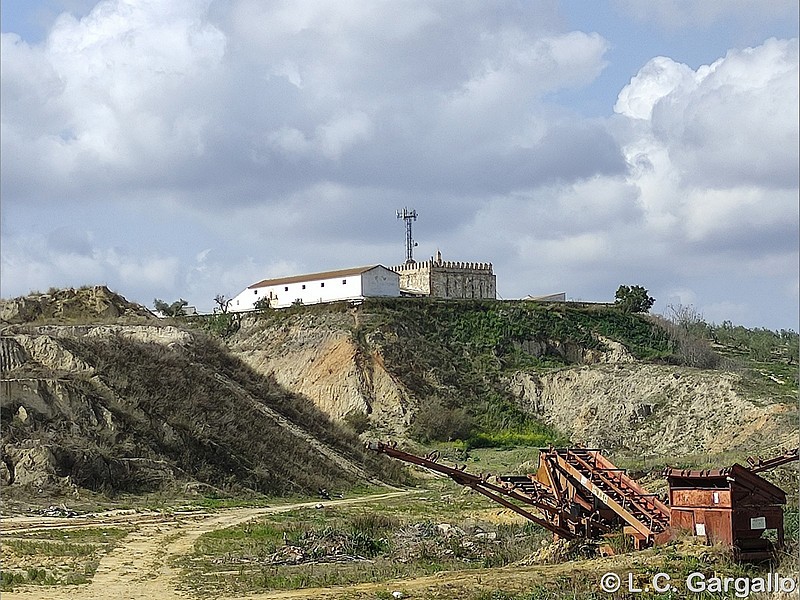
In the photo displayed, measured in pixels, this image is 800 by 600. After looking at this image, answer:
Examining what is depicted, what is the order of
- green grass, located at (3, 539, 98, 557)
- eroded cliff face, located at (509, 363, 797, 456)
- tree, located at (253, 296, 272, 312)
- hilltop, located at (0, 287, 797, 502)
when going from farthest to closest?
tree, located at (253, 296, 272, 312) < eroded cliff face, located at (509, 363, 797, 456) < hilltop, located at (0, 287, 797, 502) < green grass, located at (3, 539, 98, 557)

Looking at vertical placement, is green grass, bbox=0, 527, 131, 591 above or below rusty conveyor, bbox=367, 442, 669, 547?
below

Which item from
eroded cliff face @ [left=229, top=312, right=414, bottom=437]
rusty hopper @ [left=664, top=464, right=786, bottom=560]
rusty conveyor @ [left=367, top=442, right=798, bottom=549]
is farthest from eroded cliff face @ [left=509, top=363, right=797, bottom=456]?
rusty hopper @ [left=664, top=464, right=786, bottom=560]

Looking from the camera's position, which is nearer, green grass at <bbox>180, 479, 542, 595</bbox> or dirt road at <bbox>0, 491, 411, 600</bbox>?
dirt road at <bbox>0, 491, 411, 600</bbox>

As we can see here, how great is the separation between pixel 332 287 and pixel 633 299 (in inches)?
899

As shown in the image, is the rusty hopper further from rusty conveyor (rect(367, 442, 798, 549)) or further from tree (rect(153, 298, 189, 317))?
tree (rect(153, 298, 189, 317))

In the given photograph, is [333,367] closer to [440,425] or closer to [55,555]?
[440,425]

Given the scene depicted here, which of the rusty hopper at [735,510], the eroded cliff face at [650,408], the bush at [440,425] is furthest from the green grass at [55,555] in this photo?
the bush at [440,425]

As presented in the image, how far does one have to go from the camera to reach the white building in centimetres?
7594

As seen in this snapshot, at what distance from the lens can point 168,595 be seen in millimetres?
16312

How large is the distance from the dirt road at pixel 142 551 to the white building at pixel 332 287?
40.2m

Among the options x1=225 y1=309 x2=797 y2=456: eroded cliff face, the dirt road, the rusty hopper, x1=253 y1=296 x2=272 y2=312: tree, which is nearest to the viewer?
the rusty hopper

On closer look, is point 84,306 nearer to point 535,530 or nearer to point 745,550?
point 535,530

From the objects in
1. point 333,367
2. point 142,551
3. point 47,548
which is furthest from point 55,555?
point 333,367

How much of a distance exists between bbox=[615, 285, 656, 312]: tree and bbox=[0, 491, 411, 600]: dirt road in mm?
51844
